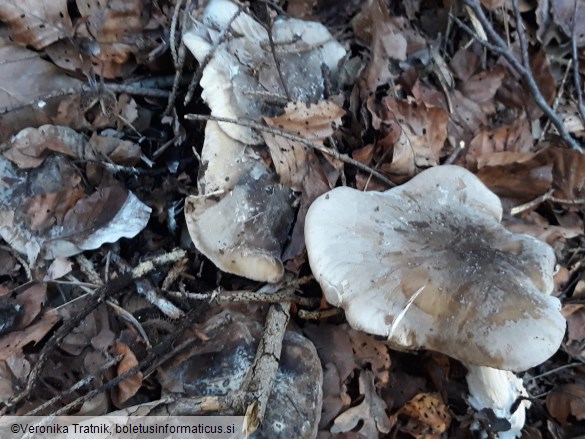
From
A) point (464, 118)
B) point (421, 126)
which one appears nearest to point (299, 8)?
point (421, 126)

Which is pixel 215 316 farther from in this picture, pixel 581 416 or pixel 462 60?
pixel 462 60

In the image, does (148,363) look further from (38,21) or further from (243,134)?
(38,21)

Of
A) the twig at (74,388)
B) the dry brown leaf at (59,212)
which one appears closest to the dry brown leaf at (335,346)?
the twig at (74,388)

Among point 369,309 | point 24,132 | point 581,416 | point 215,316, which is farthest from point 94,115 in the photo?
point 581,416

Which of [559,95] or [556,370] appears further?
[559,95]

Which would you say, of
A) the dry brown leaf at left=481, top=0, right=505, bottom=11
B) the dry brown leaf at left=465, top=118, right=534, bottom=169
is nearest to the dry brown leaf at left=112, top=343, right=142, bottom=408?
the dry brown leaf at left=465, top=118, right=534, bottom=169

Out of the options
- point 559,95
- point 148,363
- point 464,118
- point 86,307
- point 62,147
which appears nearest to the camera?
point 148,363
